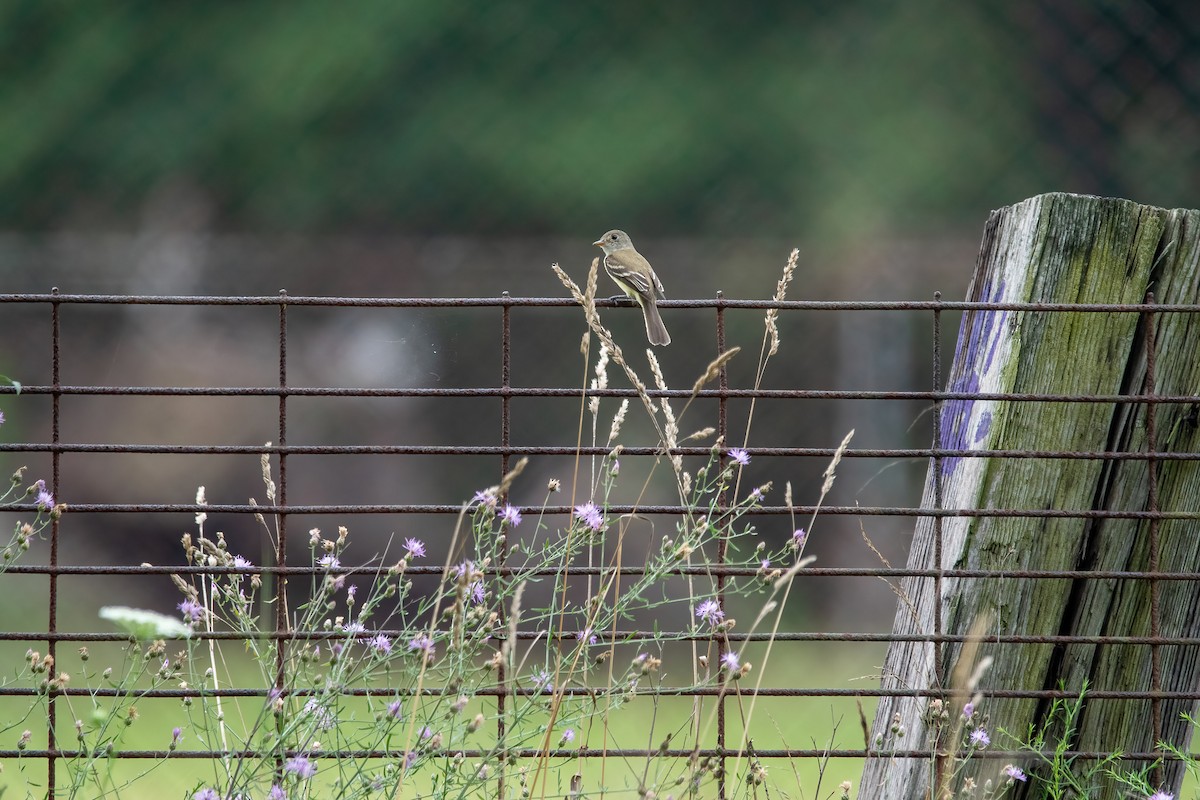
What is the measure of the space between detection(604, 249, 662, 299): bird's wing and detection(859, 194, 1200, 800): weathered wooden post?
1401 millimetres

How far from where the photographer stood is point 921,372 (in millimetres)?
5410

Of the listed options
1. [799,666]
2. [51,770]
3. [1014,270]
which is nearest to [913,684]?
[1014,270]

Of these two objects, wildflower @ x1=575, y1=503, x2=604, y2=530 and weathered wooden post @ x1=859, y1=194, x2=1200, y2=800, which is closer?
wildflower @ x1=575, y1=503, x2=604, y2=530

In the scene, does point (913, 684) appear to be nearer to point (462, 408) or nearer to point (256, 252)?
point (462, 408)

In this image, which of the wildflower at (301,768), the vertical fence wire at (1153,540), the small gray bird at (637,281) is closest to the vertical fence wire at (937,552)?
the vertical fence wire at (1153,540)

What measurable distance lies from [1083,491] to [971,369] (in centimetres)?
29

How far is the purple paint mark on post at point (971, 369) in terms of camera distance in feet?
7.09

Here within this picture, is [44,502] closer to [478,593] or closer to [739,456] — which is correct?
[478,593]

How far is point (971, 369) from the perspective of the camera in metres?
2.22

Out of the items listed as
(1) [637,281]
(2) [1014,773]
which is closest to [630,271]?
(1) [637,281]

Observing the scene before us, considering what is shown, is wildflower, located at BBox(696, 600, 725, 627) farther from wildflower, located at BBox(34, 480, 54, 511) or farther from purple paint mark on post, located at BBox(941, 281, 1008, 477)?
wildflower, located at BBox(34, 480, 54, 511)

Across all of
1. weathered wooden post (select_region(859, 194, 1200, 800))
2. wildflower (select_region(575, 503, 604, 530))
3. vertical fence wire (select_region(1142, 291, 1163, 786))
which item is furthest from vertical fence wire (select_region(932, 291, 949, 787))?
wildflower (select_region(575, 503, 604, 530))

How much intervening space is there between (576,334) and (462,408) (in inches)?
25.1

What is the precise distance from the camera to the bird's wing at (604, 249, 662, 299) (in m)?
3.44
